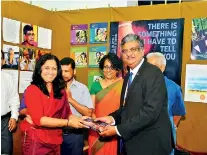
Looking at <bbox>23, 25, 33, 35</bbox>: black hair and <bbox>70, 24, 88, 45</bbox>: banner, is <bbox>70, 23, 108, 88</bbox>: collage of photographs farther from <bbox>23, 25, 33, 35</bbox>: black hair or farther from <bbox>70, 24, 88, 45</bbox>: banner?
<bbox>23, 25, 33, 35</bbox>: black hair

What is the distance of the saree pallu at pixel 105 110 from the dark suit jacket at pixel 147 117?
871 millimetres

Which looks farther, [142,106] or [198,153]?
[198,153]

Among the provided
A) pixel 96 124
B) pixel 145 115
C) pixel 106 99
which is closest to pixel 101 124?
pixel 96 124

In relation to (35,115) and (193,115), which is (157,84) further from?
(193,115)

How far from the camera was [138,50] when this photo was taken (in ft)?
6.61

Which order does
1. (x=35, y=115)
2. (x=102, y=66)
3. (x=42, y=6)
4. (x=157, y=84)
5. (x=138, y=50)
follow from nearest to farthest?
(x=157, y=84) < (x=138, y=50) < (x=35, y=115) < (x=102, y=66) < (x=42, y=6)

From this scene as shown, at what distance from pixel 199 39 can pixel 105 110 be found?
4.22 ft

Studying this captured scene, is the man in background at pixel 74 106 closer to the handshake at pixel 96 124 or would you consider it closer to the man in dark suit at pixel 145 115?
the handshake at pixel 96 124

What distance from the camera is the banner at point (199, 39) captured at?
3.27 meters

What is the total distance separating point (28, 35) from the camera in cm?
362

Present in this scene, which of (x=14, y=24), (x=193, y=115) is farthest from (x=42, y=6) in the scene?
(x=193, y=115)

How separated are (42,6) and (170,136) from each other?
8.68 ft

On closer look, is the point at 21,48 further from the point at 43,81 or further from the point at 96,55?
the point at 43,81

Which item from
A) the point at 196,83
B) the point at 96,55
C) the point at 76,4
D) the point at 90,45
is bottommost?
the point at 196,83
